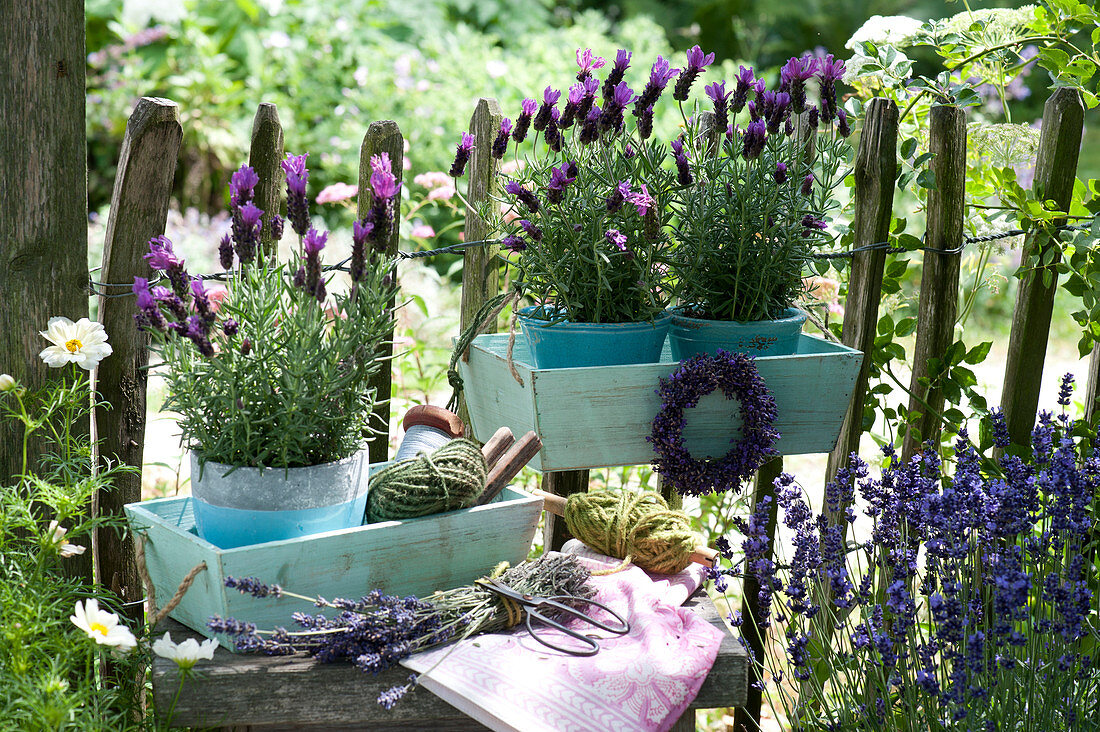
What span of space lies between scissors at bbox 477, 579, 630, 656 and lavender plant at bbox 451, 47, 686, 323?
0.49m

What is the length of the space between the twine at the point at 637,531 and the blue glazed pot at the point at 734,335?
0.96 ft

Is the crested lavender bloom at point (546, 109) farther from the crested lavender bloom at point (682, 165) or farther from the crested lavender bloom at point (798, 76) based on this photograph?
the crested lavender bloom at point (798, 76)

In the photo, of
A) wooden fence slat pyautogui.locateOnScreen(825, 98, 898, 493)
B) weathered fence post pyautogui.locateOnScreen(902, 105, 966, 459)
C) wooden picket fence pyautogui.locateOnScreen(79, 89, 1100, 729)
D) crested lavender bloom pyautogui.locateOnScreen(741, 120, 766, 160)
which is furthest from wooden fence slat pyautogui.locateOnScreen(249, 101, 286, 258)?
weathered fence post pyautogui.locateOnScreen(902, 105, 966, 459)

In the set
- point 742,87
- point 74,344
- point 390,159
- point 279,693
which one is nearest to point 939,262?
point 742,87

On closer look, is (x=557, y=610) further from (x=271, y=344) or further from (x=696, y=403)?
(x=271, y=344)

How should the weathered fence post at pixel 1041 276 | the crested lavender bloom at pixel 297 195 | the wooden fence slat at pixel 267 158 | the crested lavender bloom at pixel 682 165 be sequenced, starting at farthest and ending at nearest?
1. the weathered fence post at pixel 1041 276
2. the wooden fence slat at pixel 267 158
3. the crested lavender bloom at pixel 682 165
4. the crested lavender bloom at pixel 297 195

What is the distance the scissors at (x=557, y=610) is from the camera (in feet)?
4.74

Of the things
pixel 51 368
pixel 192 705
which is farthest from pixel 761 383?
pixel 51 368

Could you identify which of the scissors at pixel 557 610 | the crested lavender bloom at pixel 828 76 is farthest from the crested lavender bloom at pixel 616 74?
the scissors at pixel 557 610

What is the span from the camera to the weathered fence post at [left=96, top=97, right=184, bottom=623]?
1.66 m

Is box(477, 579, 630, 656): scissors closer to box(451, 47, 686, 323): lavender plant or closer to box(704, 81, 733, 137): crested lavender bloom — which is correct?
box(451, 47, 686, 323): lavender plant

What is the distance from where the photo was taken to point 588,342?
A: 1645 millimetres

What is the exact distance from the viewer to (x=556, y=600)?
1.53 meters

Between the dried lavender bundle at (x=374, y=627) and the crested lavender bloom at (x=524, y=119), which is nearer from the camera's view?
the dried lavender bundle at (x=374, y=627)
